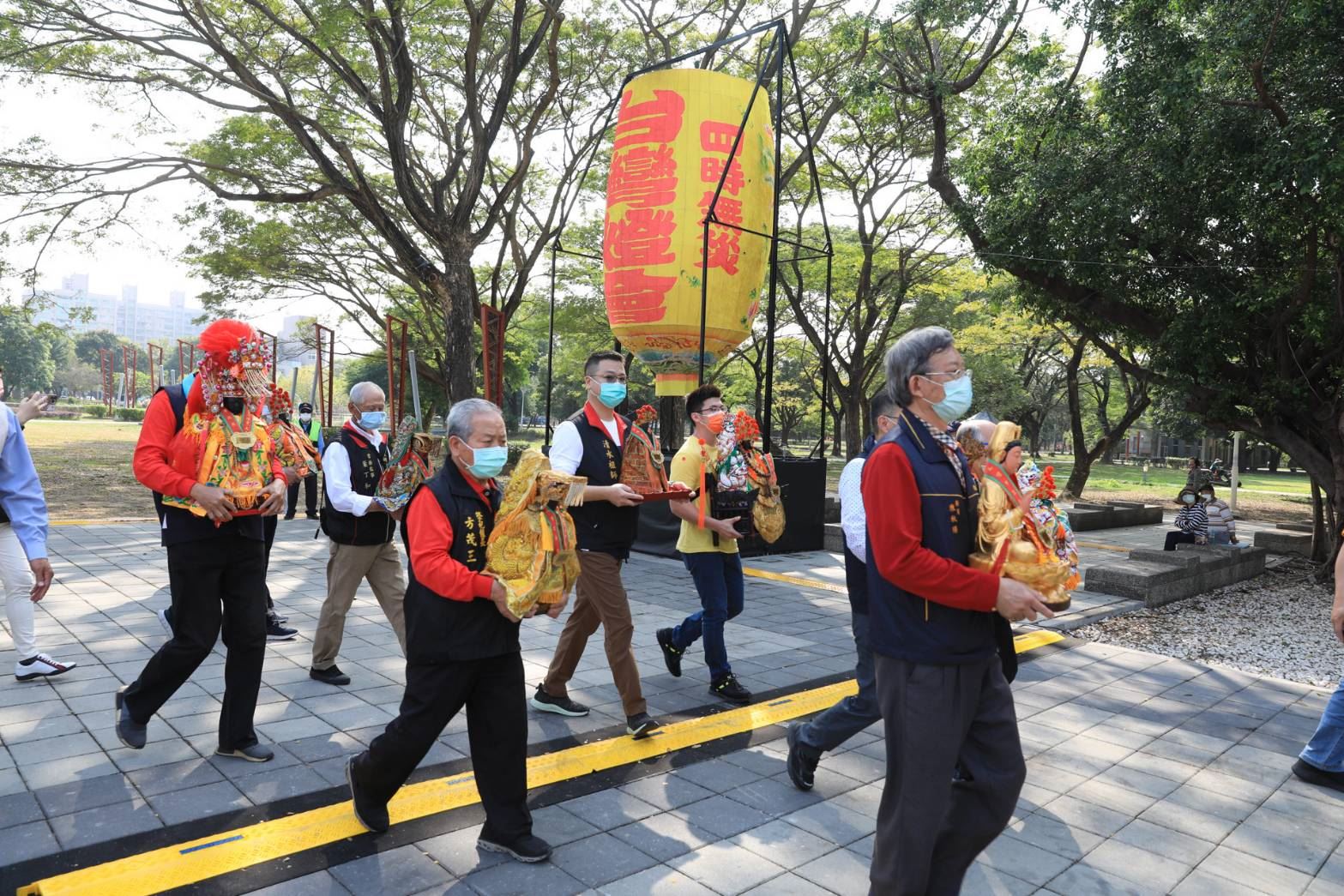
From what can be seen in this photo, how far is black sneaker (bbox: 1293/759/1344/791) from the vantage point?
415 centimetres

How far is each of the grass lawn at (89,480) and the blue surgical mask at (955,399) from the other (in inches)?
462

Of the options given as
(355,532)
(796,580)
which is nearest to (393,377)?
(796,580)

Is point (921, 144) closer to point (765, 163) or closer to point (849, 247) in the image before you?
point (849, 247)

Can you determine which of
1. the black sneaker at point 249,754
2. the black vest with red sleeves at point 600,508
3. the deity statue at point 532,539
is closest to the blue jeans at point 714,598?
the black vest with red sleeves at point 600,508

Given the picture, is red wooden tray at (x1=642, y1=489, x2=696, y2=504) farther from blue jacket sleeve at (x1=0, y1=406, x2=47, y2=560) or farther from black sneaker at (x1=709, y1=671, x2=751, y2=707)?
blue jacket sleeve at (x1=0, y1=406, x2=47, y2=560)

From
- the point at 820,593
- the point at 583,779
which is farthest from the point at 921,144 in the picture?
the point at 583,779

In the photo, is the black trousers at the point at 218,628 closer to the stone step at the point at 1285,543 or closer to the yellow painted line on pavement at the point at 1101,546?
the yellow painted line on pavement at the point at 1101,546

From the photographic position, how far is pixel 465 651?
2986 mm

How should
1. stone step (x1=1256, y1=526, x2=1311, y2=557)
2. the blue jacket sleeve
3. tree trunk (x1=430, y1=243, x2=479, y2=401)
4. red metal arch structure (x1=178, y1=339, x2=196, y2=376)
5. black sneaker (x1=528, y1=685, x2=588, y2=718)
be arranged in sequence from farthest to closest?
stone step (x1=1256, y1=526, x2=1311, y2=557) → tree trunk (x1=430, y1=243, x2=479, y2=401) → red metal arch structure (x1=178, y1=339, x2=196, y2=376) → black sneaker (x1=528, y1=685, x2=588, y2=718) → the blue jacket sleeve

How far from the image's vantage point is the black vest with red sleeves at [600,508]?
4.34 metres

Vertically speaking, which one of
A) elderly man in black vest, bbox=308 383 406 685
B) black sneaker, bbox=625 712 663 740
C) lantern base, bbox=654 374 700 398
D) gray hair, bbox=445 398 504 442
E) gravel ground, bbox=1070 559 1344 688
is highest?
lantern base, bbox=654 374 700 398

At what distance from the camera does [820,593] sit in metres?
8.82

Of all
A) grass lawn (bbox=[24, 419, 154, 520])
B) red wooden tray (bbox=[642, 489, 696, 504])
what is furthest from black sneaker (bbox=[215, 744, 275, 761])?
grass lawn (bbox=[24, 419, 154, 520])

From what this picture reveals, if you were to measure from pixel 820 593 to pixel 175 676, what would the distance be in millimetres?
6246
